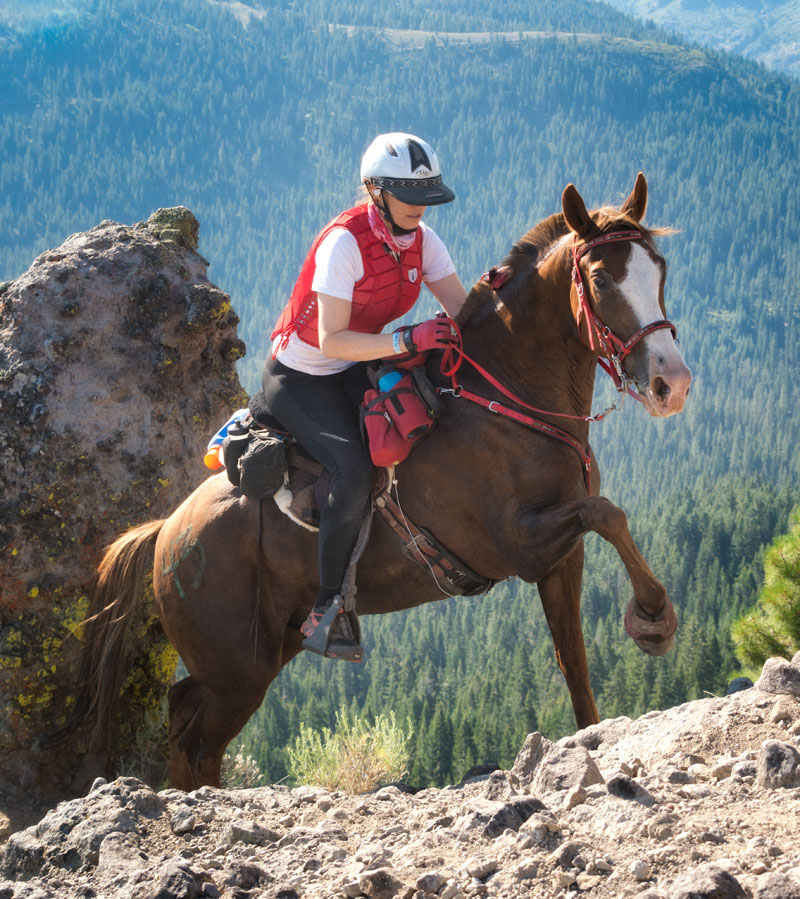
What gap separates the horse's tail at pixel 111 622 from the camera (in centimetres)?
678

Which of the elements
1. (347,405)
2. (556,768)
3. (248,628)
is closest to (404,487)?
(347,405)

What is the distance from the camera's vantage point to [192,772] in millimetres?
6402

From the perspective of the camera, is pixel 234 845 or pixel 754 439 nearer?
pixel 234 845

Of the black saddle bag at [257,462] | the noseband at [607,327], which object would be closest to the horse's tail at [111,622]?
the black saddle bag at [257,462]

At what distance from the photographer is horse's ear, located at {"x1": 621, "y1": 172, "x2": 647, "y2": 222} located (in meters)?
5.00

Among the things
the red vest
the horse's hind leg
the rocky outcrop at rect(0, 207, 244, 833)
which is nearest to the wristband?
the red vest

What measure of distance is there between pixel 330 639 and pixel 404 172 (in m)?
2.62

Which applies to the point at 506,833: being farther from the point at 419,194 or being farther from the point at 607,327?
the point at 419,194

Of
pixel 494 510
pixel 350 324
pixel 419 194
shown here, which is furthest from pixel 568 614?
pixel 419 194

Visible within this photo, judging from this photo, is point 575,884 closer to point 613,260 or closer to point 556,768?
point 556,768

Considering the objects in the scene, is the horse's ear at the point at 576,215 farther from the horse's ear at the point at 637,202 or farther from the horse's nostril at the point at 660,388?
the horse's nostril at the point at 660,388

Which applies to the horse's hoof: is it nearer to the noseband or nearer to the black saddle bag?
the noseband

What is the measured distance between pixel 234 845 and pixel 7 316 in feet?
19.5

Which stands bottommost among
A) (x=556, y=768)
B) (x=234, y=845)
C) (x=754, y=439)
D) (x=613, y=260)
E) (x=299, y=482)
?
(x=754, y=439)
